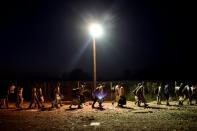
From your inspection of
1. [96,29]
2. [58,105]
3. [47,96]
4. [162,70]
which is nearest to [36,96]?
[58,105]

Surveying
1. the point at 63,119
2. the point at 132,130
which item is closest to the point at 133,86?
the point at 63,119

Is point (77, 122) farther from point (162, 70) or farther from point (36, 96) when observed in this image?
point (162, 70)

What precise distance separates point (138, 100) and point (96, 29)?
6829 mm

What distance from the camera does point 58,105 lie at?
1188 inches

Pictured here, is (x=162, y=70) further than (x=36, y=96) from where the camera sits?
Yes

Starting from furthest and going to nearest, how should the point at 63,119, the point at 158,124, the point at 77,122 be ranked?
the point at 63,119
the point at 77,122
the point at 158,124

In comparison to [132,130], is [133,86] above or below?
above

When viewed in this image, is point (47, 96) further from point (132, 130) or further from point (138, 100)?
point (132, 130)

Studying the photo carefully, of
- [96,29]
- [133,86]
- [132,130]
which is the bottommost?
[132,130]

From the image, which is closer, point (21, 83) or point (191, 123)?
point (191, 123)

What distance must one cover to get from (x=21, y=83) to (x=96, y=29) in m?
14.2

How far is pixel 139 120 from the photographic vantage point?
20.0 meters

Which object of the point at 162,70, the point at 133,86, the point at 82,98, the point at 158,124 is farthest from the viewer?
the point at 162,70

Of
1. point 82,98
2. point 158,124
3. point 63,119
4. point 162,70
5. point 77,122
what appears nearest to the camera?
point 158,124
